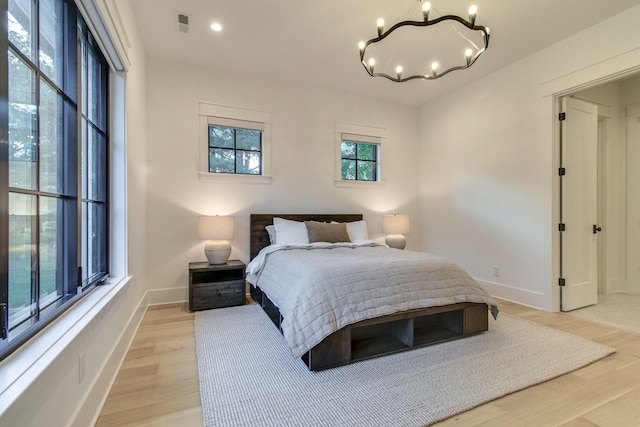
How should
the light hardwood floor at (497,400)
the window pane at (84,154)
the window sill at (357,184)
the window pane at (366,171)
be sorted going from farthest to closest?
1. the window pane at (366,171)
2. the window sill at (357,184)
3. the window pane at (84,154)
4. the light hardwood floor at (497,400)

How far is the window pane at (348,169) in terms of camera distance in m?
4.54

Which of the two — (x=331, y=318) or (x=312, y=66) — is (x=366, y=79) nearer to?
(x=312, y=66)

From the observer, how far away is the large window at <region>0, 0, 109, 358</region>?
108 centimetres

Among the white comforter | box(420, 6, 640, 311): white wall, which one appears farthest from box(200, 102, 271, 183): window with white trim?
box(420, 6, 640, 311): white wall

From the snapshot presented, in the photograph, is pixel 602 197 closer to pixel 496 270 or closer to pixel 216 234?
pixel 496 270

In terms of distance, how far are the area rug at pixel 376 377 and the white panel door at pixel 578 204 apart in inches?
41.5

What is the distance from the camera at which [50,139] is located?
1.47 m

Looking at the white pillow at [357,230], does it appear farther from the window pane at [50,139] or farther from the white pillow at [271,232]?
the window pane at [50,139]

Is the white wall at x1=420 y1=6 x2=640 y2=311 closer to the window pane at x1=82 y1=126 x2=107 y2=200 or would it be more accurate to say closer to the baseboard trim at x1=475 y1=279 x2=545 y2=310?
the baseboard trim at x1=475 y1=279 x2=545 y2=310

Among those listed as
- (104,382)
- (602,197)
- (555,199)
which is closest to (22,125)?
(104,382)

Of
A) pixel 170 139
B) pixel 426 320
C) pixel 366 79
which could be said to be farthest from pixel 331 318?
pixel 366 79

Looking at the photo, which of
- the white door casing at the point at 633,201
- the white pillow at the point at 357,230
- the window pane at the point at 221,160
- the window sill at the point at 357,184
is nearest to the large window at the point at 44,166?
the window pane at the point at 221,160

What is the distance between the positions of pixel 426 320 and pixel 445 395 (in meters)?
1.01

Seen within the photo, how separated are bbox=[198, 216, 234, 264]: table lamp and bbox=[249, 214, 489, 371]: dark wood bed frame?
85 cm
